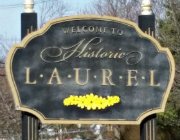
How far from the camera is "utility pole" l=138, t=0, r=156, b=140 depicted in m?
11.0

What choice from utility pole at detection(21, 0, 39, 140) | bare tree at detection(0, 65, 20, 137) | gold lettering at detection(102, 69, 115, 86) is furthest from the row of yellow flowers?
bare tree at detection(0, 65, 20, 137)

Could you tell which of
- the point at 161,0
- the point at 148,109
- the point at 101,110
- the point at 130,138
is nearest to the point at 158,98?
the point at 148,109

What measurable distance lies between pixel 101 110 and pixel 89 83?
496 millimetres

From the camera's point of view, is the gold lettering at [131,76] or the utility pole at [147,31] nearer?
the gold lettering at [131,76]

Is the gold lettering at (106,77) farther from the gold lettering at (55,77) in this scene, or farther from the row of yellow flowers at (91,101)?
the gold lettering at (55,77)

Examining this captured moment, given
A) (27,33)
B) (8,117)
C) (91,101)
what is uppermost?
(27,33)

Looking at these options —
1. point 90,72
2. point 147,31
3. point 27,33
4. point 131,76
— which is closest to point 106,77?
point 90,72

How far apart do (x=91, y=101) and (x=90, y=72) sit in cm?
48

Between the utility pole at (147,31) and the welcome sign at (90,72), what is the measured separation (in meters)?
0.25

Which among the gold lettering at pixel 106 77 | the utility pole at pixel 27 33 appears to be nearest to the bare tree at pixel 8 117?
the utility pole at pixel 27 33

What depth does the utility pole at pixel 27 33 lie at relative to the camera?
10.8 m

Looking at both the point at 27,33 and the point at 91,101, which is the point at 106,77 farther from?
the point at 27,33

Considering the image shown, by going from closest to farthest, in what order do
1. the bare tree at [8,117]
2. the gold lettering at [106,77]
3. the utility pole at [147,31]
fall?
the gold lettering at [106,77] < the utility pole at [147,31] < the bare tree at [8,117]

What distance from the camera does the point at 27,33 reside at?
428 inches
